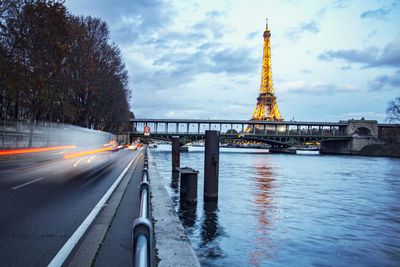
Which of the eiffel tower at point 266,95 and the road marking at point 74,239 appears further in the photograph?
the eiffel tower at point 266,95

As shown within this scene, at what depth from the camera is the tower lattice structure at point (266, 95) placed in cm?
13700

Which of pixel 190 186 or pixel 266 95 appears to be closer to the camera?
pixel 190 186

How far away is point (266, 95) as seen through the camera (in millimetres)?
137250

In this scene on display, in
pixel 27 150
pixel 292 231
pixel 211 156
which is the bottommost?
pixel 292 231

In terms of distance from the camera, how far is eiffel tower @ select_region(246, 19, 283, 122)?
13700 cm

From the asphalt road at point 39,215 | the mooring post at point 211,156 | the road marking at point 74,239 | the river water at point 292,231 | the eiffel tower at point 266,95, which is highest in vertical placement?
the eiffel tower at point 266,95

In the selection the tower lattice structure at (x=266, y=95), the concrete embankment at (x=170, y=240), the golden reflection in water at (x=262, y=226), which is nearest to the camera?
the concrete embankment at (x=170, y=240)

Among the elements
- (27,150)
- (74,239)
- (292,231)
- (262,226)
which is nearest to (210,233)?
(262,226)

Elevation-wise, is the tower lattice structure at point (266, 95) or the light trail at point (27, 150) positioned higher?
the tower lattice structure at point (266, 95)

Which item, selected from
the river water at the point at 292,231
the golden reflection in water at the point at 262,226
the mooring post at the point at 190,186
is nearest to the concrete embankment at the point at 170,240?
the river water at the point at 292,231

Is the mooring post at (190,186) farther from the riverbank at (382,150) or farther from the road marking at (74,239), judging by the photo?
the riverbank at (382,150)

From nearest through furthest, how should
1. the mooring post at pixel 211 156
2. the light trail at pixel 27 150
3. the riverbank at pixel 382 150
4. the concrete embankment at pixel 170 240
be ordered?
the concrete embankment at pixel 170 240 < the mooring post at pixel 211 156 < the light trail at pixel 27 150 < the riverbank at pixel 382 150

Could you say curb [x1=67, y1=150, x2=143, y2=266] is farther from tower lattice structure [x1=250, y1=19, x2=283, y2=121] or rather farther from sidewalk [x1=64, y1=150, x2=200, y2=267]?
tower lattice structure [x1=250, y1=19, x2=283, y2=121]

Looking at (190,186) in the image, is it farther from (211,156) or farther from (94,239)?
(94,239)
